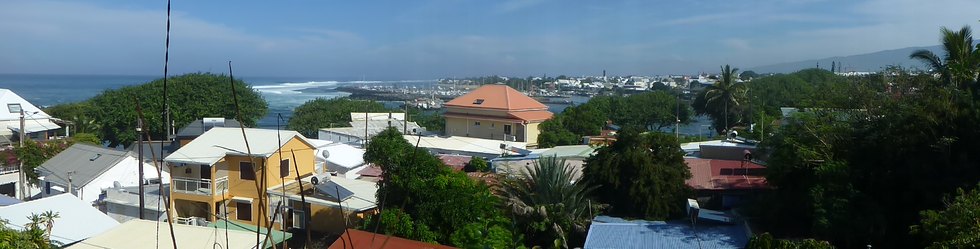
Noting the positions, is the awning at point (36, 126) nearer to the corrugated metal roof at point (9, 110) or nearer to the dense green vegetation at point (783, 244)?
the corrugated metal roof at point (9, 110)

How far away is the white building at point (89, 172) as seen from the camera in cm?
1587

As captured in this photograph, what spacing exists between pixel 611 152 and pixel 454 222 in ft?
10.0

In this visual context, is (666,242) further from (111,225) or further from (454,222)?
(111,225)

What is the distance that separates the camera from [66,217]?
10.8 m

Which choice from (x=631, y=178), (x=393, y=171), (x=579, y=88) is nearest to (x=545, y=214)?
(x=631, y=178)

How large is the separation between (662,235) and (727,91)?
21.1 metres

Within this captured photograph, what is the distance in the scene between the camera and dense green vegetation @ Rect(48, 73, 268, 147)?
2917cm

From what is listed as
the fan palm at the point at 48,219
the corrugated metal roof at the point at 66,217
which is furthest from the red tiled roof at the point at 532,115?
the fan palm at the point at 48,219

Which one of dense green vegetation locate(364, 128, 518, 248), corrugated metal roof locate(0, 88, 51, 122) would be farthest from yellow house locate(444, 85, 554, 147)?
corrugated metal roof locate(0, 88, 51, 122)

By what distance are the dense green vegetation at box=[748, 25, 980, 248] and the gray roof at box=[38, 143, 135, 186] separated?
48.4 ft

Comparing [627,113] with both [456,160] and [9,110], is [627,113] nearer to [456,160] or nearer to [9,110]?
[456,160]

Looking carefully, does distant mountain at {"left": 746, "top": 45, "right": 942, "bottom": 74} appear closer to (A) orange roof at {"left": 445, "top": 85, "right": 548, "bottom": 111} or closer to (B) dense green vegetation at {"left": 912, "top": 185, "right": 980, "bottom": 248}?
(A) orange roof at {"left": 445, "top": 85, "right": 548, "bottom": 111}

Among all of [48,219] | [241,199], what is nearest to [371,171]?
[241,199]

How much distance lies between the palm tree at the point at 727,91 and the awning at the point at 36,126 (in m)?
26.4
